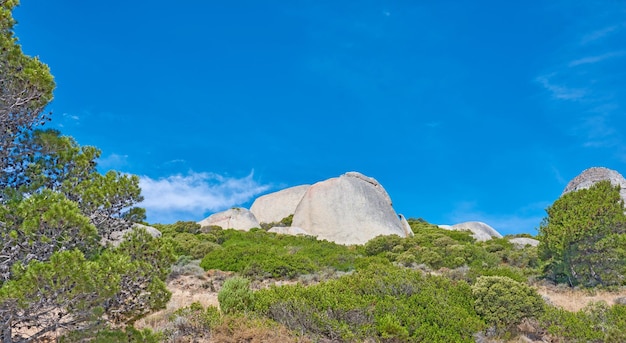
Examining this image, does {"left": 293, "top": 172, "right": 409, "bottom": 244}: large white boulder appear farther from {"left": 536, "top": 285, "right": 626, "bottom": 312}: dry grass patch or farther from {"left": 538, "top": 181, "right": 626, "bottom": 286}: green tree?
{"left": 536, "top": 285, "right": 626, "bottom": 312}: dry grass patch

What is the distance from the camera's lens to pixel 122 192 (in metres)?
6.23

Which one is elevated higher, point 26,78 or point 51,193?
point 26,78

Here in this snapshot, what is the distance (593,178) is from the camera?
26672 millimetres

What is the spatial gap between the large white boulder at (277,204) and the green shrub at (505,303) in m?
35.6

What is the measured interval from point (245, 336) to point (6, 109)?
16.9ft

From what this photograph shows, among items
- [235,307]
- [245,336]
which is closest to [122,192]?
[245,336]

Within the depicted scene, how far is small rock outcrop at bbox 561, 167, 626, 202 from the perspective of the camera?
86.6 ft

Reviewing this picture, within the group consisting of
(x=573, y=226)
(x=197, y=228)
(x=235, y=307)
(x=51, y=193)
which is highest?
(x=197, y=228)

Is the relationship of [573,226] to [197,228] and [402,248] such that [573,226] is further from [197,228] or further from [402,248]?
[197,228]

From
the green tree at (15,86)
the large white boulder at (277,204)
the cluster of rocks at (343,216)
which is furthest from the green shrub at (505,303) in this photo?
the large white boulder at (277,204)

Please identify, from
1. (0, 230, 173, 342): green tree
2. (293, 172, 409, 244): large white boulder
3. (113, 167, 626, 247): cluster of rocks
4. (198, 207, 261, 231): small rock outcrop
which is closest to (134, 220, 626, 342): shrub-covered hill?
(0, 230, 173, 342): green tree

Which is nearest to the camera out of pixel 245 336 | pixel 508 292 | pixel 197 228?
pixel 245 336

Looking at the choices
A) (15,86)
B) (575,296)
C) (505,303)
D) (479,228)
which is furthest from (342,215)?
(15,86)

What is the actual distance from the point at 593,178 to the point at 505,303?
66.7 ft
